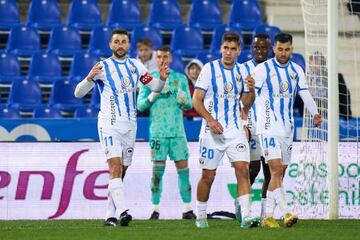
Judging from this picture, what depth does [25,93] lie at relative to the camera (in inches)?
688

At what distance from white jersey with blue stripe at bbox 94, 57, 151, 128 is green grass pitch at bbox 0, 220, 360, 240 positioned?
1.16m

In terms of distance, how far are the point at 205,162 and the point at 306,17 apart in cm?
381

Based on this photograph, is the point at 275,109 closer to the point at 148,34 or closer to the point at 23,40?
the point at 148,34

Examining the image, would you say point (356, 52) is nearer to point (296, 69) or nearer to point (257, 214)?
point (257, 214)

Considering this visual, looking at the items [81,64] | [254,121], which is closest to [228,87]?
[254,121]

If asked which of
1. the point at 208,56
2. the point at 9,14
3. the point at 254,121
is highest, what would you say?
the point at 9,14

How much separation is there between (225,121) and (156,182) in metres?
2.75

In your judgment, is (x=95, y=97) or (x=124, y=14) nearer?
(x=95, y=97)

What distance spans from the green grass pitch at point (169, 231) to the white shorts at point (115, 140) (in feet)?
2.57

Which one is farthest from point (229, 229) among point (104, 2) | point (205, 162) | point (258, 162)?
point (104, 2)

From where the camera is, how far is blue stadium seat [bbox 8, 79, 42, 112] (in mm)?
17438

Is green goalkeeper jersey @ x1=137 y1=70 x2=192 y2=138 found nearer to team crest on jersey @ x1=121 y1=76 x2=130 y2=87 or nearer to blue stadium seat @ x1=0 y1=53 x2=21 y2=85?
team crest on jersey @ x1=121 y1=76 x2=130 y2=87

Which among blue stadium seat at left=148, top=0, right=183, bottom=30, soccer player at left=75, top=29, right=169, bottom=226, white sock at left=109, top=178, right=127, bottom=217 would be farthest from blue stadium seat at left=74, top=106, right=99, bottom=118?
white sock at left=109, top=178, right=127, bottom=217

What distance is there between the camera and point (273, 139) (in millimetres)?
11461
